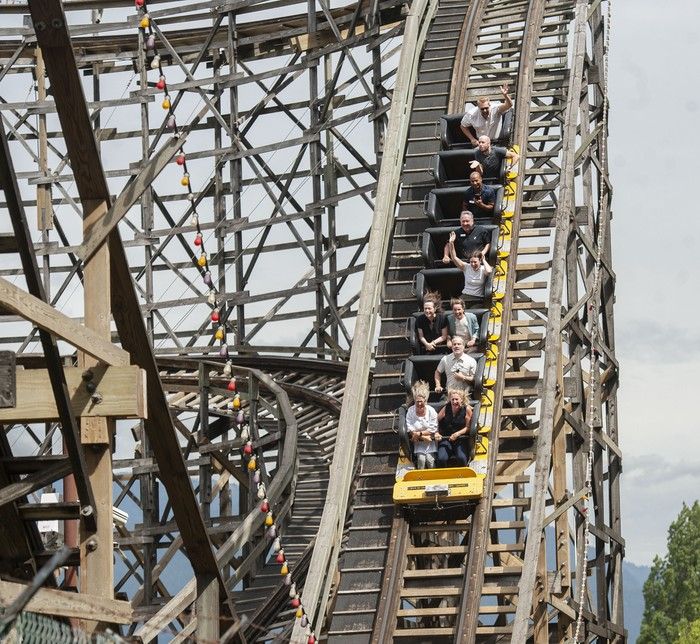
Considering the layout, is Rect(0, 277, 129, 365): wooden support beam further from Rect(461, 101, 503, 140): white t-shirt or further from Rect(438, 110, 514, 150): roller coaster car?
Rect(438, 110, 514, 150): roller coaster car

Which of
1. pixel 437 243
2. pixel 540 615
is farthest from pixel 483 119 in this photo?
pixel 540 615

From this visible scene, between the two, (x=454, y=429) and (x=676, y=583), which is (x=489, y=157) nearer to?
(x=454, y=429)

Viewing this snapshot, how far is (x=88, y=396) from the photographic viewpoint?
23.0 feet

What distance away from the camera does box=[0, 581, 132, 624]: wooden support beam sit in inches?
261

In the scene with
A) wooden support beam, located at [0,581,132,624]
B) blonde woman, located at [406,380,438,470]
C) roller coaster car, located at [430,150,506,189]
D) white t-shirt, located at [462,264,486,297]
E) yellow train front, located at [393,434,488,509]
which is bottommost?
wooden support beam, located at [0,581,132,624]

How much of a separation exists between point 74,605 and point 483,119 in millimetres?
7946

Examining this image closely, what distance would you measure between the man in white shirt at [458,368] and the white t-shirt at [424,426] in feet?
0.95

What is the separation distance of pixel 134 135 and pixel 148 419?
1482 cm

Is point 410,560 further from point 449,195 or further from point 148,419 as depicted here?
point 148,419

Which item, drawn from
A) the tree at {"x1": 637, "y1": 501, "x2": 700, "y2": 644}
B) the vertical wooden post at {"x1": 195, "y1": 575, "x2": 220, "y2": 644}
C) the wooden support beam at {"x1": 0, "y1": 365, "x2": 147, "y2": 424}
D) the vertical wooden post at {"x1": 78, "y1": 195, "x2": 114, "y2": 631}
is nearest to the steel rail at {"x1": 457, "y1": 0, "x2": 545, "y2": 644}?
the vertical wooden post at {"x1": 195, "y1": 575, "x2": 220, "y2": 644}

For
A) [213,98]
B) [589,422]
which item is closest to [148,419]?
[589,422]

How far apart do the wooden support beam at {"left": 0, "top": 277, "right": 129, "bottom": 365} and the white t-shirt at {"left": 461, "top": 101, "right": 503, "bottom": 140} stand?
23.9 ft

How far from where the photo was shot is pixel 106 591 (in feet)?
22.9

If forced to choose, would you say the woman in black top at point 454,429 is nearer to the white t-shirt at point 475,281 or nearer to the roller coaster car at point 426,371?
the roller coaster car at point 426,371
